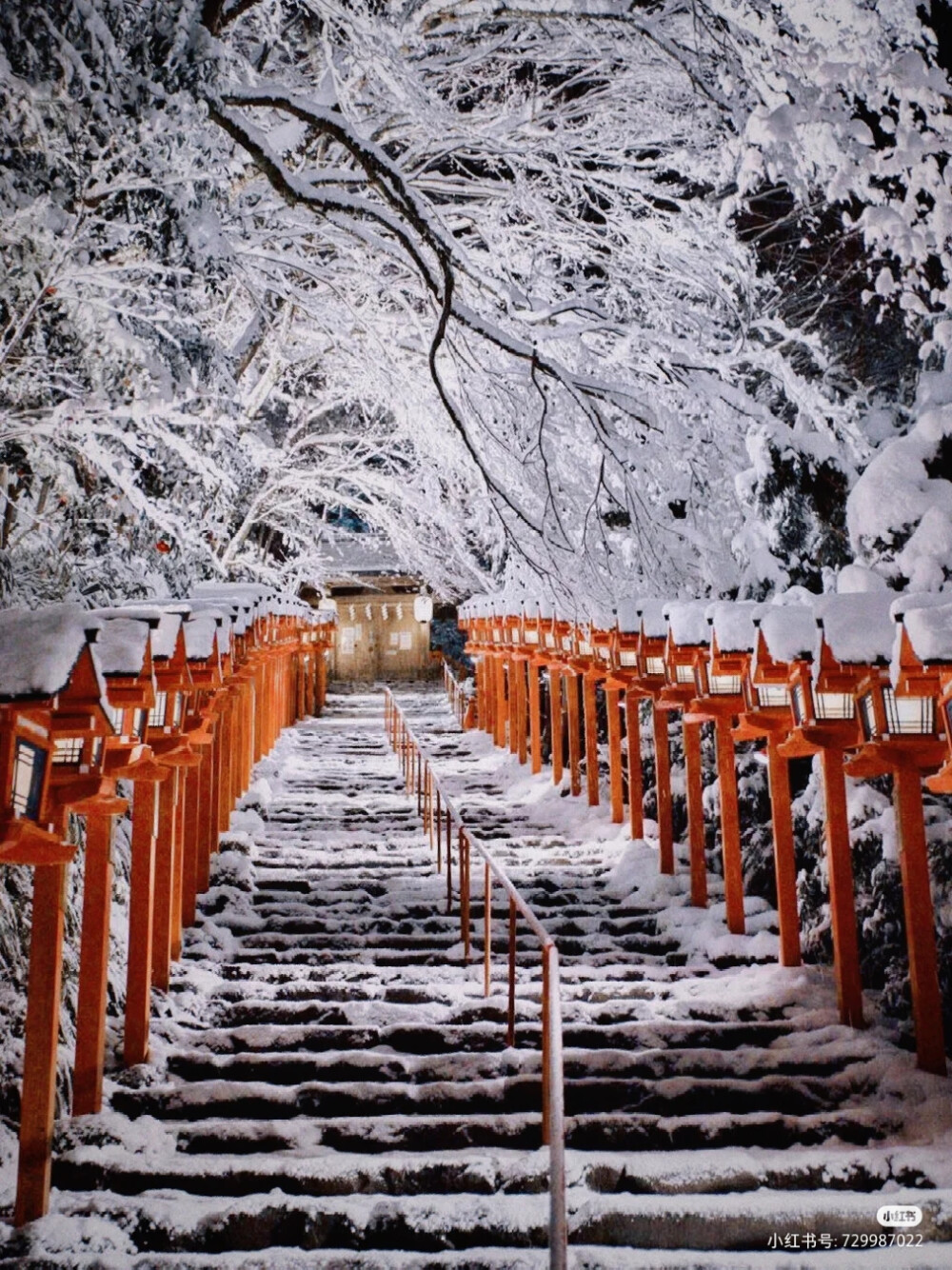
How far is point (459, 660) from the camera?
1570 inches

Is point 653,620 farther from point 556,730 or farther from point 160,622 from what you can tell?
point 556,730

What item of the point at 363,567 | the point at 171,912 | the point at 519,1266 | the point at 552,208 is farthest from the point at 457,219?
the point at 363,567

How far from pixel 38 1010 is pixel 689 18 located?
7259 mm

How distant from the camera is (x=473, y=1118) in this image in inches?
219

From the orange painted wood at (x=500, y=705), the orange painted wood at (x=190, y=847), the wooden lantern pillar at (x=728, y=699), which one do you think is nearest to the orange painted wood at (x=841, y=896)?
the wooden lantern pillar at (x=728, y=699)

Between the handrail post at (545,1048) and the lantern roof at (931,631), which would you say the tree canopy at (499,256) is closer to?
the lantern roof at (931,631)

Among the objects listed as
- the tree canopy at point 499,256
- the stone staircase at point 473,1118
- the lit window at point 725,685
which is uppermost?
the tree canopy at point 499,256

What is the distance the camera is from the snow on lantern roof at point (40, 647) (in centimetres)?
407

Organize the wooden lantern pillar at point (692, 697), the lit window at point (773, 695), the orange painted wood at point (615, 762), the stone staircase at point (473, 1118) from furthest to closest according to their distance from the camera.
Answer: the orange painted wood at point (615, 762) < the wooden lantern pillar at point (692, 697) < the lit window at point (773, 695) < the stone staircase at point (473, 1118)

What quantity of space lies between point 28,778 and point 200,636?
11.7 ft

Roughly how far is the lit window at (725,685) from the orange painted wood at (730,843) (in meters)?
0.47

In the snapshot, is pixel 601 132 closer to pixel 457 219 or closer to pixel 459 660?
pixel 457 219

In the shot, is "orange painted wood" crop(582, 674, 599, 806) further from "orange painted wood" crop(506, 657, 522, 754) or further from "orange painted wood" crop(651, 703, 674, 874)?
"orange painted wood" crop(506, 657, 522, 754)

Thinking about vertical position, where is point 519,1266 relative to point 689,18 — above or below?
below
